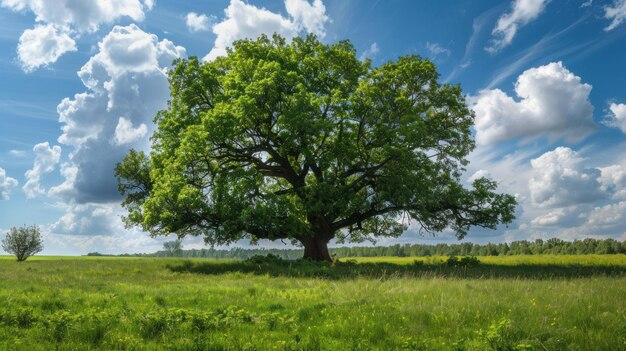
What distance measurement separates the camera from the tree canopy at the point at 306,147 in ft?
98.5

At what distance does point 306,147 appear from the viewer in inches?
1268

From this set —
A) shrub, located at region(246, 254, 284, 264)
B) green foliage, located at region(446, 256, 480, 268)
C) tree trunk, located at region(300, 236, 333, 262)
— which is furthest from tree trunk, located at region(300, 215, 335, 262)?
green foliage, located at region(446, 256, 480, 268)

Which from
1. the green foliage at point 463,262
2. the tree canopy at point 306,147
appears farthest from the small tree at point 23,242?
the green foliage at point 463,262

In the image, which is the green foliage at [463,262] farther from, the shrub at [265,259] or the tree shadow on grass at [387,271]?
the shrub at [265,259]

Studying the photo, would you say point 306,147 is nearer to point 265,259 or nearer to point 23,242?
point 265,259

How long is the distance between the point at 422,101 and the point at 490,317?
25.4 metres

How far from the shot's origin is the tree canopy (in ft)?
98.5

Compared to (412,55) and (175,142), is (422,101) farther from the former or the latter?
(175,142)

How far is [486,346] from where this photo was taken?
28.3 ft

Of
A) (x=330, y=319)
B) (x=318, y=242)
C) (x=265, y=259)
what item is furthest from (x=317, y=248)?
(x=330, y=319)

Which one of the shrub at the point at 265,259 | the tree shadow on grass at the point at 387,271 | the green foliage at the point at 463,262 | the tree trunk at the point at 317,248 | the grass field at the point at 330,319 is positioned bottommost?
the grass field at the point at 330,319

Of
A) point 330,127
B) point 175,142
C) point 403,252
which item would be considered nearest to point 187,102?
point 175,142

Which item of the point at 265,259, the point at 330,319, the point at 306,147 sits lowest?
the point at 330,319

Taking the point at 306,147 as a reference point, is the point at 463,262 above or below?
below
